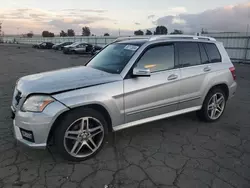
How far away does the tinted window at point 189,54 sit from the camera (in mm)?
4160

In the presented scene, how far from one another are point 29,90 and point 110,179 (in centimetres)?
163

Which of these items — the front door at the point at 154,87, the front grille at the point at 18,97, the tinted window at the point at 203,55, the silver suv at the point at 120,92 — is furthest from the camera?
the tinted window at the point at 203,55

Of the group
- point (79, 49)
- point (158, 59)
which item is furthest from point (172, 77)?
point (79, 49)

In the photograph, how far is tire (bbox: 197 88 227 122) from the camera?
15.1ft

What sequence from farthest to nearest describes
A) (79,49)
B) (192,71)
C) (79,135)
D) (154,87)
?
(79,49) → (192,71) → (154,87) → (79,135)

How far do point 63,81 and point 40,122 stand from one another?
0.69 m

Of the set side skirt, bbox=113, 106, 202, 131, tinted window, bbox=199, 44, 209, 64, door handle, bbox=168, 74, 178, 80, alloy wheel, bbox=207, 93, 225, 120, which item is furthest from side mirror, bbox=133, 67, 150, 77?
alloy wheel, bbox=207, 93, 225, 120

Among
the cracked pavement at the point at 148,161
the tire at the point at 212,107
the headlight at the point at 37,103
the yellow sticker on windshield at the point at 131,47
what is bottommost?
the cracked pavement at the point at 148,161

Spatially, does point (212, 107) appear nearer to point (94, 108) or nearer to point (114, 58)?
point (114, 58)

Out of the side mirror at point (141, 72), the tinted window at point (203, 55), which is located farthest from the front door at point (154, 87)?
the tinted window at point (203, 55)

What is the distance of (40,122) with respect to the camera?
289cm

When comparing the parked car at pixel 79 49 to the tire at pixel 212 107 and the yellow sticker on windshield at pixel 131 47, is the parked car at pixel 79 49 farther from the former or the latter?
the yellow sticker on windshield at pixel 131 47

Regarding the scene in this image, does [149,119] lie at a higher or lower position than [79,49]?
lower

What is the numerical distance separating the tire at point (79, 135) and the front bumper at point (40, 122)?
0.46 ft
